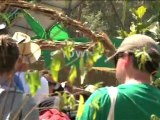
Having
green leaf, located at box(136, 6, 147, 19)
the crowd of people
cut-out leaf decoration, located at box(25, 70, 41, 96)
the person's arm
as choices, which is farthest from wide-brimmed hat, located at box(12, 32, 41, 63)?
cut-out leaf decoration, located at box(25, 70, 41, 96)

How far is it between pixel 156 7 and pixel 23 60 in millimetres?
789

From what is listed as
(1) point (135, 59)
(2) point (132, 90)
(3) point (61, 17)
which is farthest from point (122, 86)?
(3) point (61, 17)

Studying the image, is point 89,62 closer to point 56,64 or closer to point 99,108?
point 56,64

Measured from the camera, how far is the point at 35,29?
7.89 metres

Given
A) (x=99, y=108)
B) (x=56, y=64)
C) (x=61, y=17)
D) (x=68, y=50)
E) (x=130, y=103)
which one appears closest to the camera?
(x=56, y=64)

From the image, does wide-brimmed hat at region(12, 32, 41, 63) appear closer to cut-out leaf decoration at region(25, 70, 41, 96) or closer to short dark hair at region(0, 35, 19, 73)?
short dark hair at region(0, 35, 19, 73)

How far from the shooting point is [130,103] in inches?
126

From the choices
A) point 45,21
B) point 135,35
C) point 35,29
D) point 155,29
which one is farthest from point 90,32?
point 45,21

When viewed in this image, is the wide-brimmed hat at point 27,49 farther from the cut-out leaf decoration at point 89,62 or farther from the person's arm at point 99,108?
the cut-out leaf decoration at point 89,62

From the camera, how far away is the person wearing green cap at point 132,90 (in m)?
3.13

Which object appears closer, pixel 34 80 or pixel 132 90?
pixel 34 80

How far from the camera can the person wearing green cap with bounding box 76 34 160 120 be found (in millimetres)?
3127

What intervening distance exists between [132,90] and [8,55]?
71 centimetres

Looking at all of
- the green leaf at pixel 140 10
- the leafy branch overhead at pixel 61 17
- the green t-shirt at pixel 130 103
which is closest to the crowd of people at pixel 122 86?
the green t-shirt at pixel 130 103
